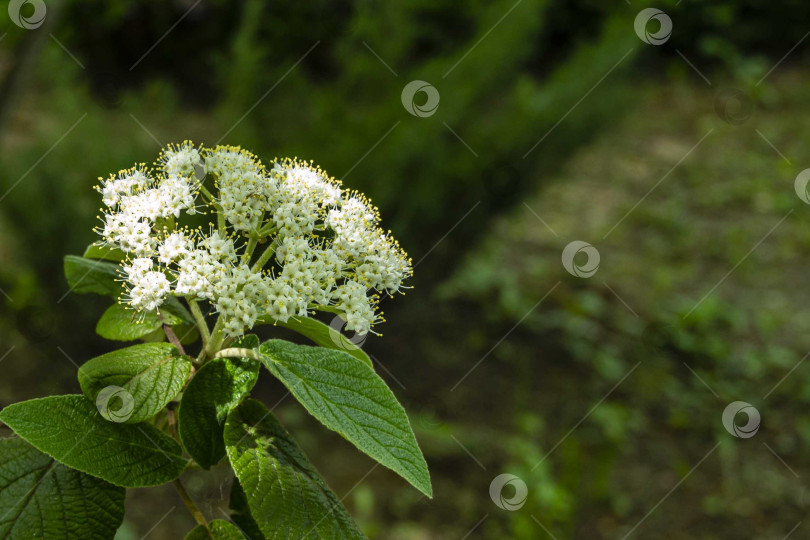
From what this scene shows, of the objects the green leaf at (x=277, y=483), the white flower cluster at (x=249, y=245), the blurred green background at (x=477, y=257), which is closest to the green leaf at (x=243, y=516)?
the green leaf at (x=277, y=483)

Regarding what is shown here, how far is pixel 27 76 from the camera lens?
2.18 m

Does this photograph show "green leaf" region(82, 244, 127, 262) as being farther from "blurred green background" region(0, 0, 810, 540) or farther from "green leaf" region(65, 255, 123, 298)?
"blurred green background" region(0, 0, 810, 540)

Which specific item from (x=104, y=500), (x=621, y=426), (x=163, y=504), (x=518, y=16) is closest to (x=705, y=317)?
(x=621, y=426)

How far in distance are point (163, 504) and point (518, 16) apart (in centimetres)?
274

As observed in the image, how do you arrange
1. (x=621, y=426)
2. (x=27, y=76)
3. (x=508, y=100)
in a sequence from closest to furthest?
(x=27, y=76) → (x=621, y=426) → (x=508, y=100)

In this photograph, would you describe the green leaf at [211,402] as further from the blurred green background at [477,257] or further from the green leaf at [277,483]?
the blurred green background at [477,257]

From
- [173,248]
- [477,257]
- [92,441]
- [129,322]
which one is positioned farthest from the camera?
[477,257]

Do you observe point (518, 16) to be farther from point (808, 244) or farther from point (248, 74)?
point (808, 244)

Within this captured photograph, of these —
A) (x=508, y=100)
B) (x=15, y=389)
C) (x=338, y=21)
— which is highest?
(x=338, y=21)

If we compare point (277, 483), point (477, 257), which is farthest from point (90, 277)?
point (477, 257)

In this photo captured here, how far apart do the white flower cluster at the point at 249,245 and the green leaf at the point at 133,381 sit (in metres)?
0.08

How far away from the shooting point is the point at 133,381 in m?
0.87

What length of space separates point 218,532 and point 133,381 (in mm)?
205

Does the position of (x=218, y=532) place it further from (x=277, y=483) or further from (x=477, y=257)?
(x=477, y=257)
